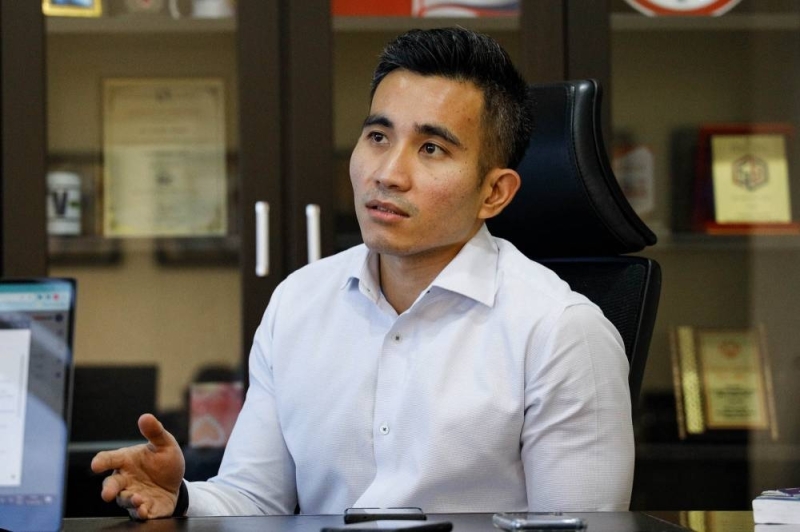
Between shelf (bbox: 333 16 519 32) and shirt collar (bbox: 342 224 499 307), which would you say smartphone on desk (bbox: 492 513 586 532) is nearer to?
shirt collar (bbox: 342 224 499 307)

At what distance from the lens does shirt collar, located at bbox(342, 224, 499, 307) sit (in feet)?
4.54

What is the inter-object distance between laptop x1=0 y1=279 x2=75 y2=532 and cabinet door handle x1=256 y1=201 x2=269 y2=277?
132cm

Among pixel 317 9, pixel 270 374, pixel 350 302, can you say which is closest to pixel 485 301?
pixel 350 302

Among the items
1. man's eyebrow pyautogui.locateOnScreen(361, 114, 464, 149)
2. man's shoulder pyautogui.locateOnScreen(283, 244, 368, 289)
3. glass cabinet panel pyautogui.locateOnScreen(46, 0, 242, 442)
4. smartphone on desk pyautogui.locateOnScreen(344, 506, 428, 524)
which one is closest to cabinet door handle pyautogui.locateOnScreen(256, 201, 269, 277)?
glass cabinet panel pyautogui.locateOnScreen(46, 0, 242, 442)

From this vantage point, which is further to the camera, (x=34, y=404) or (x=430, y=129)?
(x=430, y=129)

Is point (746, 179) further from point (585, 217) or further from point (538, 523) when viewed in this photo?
point (538, 523)

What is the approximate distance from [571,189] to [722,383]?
45.5 inches

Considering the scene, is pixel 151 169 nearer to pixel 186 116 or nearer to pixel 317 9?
pixel 186 116

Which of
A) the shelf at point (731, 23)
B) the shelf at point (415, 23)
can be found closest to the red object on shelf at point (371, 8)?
the shelf at point (415, 23)

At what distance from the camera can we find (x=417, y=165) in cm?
139

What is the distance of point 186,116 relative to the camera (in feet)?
8.09

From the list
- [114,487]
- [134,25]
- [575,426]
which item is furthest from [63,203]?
[575,426]

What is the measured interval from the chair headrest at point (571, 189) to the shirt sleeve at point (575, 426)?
0.22 m

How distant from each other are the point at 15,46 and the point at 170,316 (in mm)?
691
